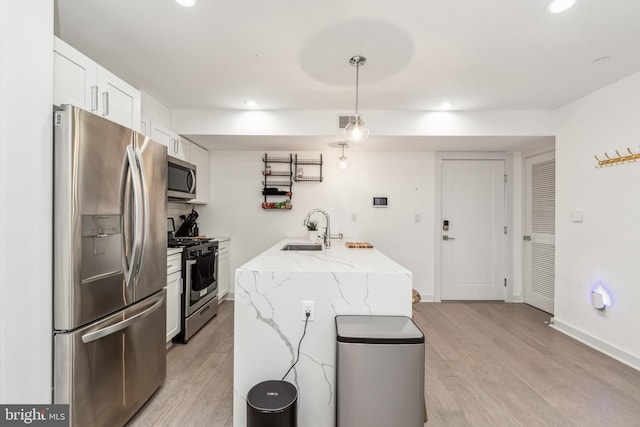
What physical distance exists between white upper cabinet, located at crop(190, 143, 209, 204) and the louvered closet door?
456 centimetres

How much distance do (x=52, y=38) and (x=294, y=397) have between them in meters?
Result: 2.06

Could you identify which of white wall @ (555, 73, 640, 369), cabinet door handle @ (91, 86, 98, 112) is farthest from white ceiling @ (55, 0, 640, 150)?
cabinet door handle @ (91, 86, 98, 112)

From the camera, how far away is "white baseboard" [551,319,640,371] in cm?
248

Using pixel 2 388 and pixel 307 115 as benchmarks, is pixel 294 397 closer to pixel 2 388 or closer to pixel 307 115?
pixel 2 388

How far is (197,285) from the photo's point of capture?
2986 millimetres

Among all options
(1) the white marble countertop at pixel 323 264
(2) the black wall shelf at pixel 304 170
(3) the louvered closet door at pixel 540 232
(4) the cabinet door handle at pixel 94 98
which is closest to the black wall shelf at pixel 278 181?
(2) the black wall shelf at pixel 304 170

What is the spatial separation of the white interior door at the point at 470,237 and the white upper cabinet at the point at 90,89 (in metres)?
3.88

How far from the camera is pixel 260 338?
1.68 metres

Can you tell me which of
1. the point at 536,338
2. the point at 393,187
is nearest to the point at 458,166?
the point at 393,187

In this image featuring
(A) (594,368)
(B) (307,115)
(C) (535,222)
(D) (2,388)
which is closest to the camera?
(D) (2,388)


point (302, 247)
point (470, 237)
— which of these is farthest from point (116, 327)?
point (470, 237)

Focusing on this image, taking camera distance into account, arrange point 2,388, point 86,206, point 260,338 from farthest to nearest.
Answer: point 260,338, point 86,206, point 2,388

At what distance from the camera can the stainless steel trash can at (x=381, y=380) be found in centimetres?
140

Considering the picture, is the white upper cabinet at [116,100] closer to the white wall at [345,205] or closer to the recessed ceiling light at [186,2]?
the recessed ceiling light at [186,2]
